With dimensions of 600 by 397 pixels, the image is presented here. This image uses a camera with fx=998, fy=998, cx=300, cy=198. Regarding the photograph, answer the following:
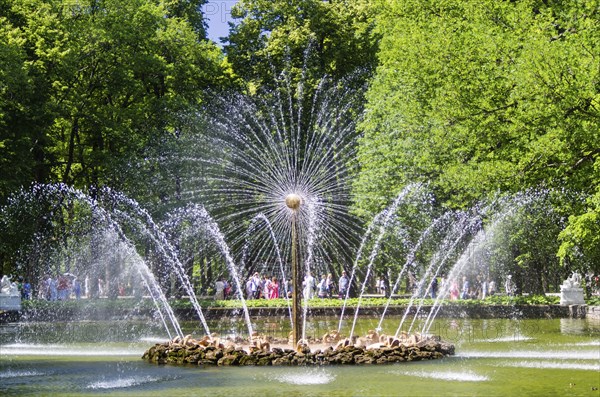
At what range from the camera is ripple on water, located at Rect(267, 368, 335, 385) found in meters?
15.6

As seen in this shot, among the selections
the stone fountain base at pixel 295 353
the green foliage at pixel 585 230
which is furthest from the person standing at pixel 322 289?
the stone fountain base at pixel 295 353

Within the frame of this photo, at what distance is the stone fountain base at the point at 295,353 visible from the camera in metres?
18.2

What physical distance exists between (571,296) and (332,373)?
1837 cm

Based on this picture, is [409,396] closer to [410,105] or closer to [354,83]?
[410,105]

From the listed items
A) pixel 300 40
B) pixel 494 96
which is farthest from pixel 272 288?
pixel 494 96

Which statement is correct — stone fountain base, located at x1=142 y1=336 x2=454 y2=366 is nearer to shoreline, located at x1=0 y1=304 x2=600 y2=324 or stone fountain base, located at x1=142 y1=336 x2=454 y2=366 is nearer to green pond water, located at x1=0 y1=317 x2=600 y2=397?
green pond water, located at x1=0 y1=317 x2=600 y2=397

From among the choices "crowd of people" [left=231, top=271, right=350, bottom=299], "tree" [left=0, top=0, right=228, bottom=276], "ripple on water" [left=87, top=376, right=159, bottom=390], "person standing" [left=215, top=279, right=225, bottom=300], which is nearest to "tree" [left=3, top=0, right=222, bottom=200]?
"tree" [left=0, top=0, right=228, bottom=276]

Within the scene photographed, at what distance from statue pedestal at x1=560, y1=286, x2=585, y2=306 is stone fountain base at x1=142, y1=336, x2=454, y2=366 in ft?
48.5

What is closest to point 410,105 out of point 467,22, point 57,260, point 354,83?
point 467,22

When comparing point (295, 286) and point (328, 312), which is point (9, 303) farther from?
point (295, 286)

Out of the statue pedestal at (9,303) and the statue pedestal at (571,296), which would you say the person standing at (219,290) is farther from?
the statue pedestal at (571,296)

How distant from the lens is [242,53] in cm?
4619

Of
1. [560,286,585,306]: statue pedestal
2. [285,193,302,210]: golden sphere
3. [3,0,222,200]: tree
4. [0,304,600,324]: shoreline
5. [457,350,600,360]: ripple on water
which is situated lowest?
[457,350,600,360]: ripple on water

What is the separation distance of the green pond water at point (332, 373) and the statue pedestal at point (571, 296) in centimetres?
726
